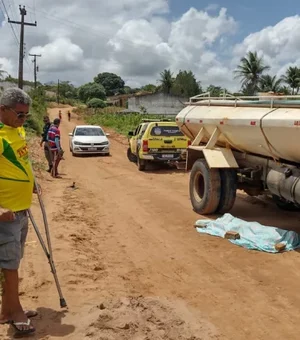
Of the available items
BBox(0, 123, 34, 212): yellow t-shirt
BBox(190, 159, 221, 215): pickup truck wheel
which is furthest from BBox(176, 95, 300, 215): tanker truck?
BBox(0, 123, 34, 212): yellow t-shirt

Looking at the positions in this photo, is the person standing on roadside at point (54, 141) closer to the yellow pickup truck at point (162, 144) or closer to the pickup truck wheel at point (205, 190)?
the yellow pickup truck at point (162, 144)

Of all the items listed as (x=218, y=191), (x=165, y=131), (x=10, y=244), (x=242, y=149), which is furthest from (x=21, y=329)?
(x=165, y=131)

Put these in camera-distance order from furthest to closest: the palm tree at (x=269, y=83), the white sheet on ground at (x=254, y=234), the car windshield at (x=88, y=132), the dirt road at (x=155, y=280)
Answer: the palm tree at (x=269, y=83) → the car windshield at (x=88, y=132) → the white sheet on ground at (x=254, y=234) → the dirt road at (x=155, y=280)

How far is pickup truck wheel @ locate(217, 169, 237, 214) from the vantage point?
27.6 ft

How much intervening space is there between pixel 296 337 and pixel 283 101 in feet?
12.4

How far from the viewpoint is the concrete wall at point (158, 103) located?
62438 millimetres

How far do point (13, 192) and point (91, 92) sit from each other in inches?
3673

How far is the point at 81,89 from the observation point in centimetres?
10119

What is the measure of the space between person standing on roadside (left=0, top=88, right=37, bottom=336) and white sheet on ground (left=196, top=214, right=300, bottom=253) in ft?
12.3

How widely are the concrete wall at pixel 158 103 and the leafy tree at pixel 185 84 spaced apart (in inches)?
272

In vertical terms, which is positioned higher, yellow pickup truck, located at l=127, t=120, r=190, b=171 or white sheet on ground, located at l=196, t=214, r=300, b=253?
yellow pickup truck, located at l=127, t=120, r=190, b=171

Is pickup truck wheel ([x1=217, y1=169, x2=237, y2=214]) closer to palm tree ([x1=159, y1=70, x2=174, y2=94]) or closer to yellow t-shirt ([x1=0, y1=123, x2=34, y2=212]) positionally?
yellow t-shirt ([x1=0, y1=123, x2=34, y2=212])

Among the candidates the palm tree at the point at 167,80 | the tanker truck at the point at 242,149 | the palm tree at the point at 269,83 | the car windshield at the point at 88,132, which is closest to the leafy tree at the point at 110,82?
the palm tree at the point at 167,80

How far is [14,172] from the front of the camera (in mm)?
3713
